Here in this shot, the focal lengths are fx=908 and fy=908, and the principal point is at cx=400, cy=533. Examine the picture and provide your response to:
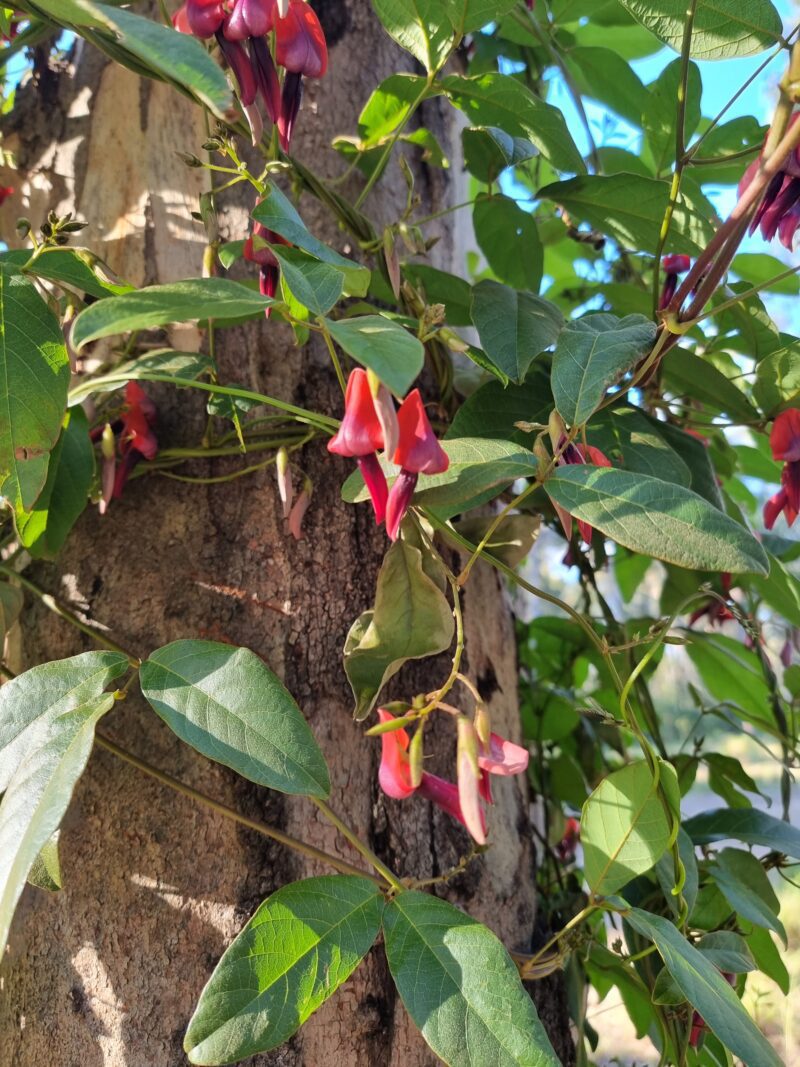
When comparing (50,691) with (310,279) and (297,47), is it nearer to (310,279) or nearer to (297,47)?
(310,279)

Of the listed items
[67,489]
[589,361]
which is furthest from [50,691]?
[589,361]

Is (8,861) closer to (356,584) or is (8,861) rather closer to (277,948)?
(277,948)

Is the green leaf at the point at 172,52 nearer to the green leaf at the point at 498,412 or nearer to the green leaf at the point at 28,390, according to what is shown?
the green leaf at the point at 28,390

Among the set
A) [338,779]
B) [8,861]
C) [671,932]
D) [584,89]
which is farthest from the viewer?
[584,89]

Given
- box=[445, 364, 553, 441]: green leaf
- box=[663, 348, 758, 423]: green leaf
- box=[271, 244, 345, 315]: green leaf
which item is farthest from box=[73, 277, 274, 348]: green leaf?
box=[663, 348, 758, 423]: green leaf

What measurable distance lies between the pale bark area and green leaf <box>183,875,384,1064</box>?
0.12m

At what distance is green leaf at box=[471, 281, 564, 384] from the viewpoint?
64 centimetres

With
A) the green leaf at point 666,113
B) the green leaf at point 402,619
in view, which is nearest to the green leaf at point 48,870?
the green leaf at point 402,619

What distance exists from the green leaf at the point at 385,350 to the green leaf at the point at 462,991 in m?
0.32

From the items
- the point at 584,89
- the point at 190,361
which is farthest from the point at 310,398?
the point at 584,89

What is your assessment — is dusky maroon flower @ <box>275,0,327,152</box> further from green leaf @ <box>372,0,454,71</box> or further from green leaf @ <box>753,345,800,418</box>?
green leaf @ <box>753,345,800,418</box>

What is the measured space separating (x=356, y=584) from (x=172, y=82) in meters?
0.38

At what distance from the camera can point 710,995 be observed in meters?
0.54

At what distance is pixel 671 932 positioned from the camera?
1.92 feet
